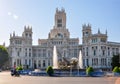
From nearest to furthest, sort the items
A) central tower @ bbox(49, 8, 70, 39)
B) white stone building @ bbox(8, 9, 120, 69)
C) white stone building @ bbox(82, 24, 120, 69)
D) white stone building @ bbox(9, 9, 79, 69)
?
white stone building @ bbox(82, 24, 120, 69) → white stone building @ bbox(8, 9, 120, 69) → white stone building @ bbox(9, 9, 79, 69) → central tower @ bbox(49, 8, 70, 39)

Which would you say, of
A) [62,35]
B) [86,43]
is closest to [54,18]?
[62,35]

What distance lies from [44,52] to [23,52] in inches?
431

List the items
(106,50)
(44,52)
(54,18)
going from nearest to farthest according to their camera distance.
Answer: (106,50), (44,52), (54,18)

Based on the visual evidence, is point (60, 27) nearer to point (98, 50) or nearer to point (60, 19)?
point (60, 19)

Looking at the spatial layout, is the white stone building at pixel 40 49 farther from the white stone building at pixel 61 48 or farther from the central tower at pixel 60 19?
the central tower at pixel 60 19

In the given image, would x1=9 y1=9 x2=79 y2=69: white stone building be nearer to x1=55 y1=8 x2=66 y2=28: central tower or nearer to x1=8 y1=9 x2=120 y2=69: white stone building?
x1=8 y1=9 x2=120 y2=69: white stone building

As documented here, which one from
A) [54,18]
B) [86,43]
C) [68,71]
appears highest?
[54,18]

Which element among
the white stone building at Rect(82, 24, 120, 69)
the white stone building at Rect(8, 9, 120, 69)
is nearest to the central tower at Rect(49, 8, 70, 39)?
the white stone building at Rect(8, 9, 120, 69)

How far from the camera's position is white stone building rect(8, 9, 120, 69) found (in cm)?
14788

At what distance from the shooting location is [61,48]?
510ft

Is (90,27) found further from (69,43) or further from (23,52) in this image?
(23,52)

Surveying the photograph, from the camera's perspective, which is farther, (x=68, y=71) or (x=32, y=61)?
(x=32, y=61)

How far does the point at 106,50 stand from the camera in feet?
487

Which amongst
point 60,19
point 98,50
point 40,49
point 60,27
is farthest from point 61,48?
point 60,19
